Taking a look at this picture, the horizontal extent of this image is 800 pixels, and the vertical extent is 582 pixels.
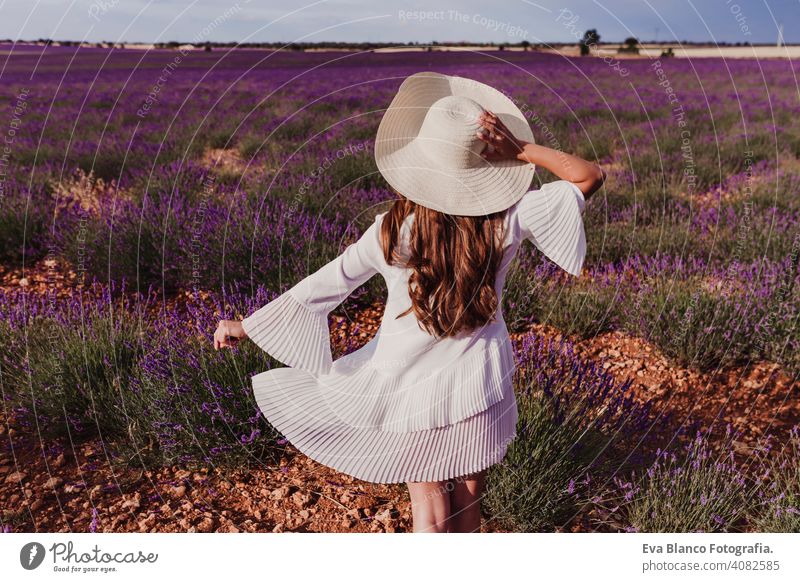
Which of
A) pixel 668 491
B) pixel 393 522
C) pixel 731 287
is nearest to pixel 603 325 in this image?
pixel 731 287

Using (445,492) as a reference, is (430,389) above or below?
above

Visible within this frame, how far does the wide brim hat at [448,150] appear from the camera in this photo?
1827 millimetres

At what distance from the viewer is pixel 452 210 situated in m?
1.81

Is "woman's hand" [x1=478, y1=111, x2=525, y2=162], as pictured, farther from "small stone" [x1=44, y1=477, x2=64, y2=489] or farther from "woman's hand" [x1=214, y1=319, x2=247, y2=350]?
"small stone" [x1=44, y1=477, x2=64, y2=489]

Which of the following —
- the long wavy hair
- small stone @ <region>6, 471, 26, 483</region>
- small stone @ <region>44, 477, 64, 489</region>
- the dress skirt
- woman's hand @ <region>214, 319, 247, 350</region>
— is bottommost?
small stone @ <region>44, 477, 64, 489</region>

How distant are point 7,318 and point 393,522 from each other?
2.84m

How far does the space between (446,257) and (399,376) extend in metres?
0.42

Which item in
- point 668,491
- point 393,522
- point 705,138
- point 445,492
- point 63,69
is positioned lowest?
point 393,522

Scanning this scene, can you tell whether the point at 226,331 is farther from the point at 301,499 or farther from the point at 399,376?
the point at 301,499

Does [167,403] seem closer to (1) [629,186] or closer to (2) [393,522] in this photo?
(2) [393,522]

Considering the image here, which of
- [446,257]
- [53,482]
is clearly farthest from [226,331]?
[53,482]

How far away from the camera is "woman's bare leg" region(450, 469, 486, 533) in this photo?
2215 mm

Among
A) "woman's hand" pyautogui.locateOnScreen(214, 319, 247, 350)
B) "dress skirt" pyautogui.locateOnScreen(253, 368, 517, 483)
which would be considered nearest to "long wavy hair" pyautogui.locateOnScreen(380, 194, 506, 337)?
"dress skirt" pyautogui.locateOnScreen(253, 368, 517, 483)

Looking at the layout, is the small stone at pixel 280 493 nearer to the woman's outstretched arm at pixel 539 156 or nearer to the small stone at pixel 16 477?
the small stone at pixel 16 477
